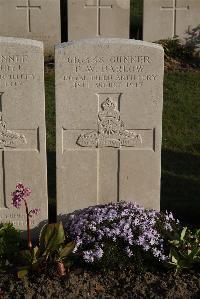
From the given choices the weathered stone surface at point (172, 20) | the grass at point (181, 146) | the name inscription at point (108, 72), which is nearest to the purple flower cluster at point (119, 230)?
the grass at point (181, 146)

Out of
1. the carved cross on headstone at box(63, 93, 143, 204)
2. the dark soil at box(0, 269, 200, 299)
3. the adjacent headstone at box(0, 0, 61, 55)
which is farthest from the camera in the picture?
the adjacent headstone at box(0, 0, 61, 55)

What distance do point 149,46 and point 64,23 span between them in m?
8.17

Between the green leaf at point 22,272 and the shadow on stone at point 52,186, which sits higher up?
the shadow on stone at point 52,186

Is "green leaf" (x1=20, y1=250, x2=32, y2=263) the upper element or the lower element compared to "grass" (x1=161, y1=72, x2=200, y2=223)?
lower

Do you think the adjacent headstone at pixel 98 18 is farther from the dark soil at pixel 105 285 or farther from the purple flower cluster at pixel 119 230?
the dark soil at pixel 105 285

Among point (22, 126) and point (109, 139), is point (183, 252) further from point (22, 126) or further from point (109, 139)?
point (22, 126)

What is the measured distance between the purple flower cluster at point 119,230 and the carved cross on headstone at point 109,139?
1.16 feet

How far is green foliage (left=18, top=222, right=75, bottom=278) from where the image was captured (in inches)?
200

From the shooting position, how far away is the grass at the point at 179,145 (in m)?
6.67

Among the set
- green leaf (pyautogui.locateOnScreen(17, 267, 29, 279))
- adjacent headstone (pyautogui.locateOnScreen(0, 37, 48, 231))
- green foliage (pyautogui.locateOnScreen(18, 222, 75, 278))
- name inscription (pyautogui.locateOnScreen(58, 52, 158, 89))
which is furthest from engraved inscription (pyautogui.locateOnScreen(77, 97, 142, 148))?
green leaf (pyautogui.locateOnScreen(17, 267, 29, 279))

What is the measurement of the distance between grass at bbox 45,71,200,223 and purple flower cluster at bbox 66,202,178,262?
2.92 ft

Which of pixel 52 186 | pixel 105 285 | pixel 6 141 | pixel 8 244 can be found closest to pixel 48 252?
pixel 8 244

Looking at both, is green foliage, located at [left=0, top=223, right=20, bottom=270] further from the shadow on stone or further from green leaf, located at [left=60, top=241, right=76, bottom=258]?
the shadow on stone

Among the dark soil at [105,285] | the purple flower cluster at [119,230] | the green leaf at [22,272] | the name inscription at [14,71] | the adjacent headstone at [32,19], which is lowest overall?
the dark soil at [105,285]
